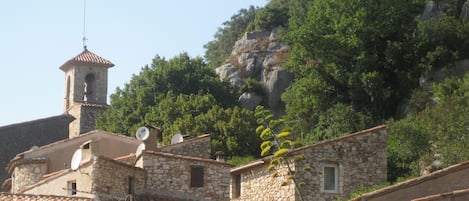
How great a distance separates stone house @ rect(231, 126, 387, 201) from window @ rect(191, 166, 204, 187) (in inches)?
39.8

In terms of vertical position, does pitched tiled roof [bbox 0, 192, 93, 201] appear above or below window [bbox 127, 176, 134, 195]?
below

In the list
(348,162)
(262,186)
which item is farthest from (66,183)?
(348,162)

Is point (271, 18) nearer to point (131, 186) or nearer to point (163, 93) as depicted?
point (163, 93)

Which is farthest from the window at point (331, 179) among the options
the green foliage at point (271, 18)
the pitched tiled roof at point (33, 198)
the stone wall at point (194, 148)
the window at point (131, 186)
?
the green foliage at point (271, 18)

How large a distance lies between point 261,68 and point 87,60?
1136 cm

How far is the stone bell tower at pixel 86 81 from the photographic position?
7162cm

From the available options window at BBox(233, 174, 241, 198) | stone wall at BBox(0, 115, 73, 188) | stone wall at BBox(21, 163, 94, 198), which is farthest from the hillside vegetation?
stone wall at BBox(21, 163, 94, 198)

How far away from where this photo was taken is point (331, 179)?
110 ft

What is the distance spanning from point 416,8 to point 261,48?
13707 mm

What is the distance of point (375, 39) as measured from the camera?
56719 mm

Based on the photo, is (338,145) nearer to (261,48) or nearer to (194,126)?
(194,126)

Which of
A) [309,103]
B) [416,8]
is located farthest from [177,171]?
[416,8]

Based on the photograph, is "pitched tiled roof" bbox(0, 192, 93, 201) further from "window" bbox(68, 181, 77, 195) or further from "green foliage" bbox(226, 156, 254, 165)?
"green foliage" bbox(226, 156, 254, 165)

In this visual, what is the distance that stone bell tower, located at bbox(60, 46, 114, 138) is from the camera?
7162cm
